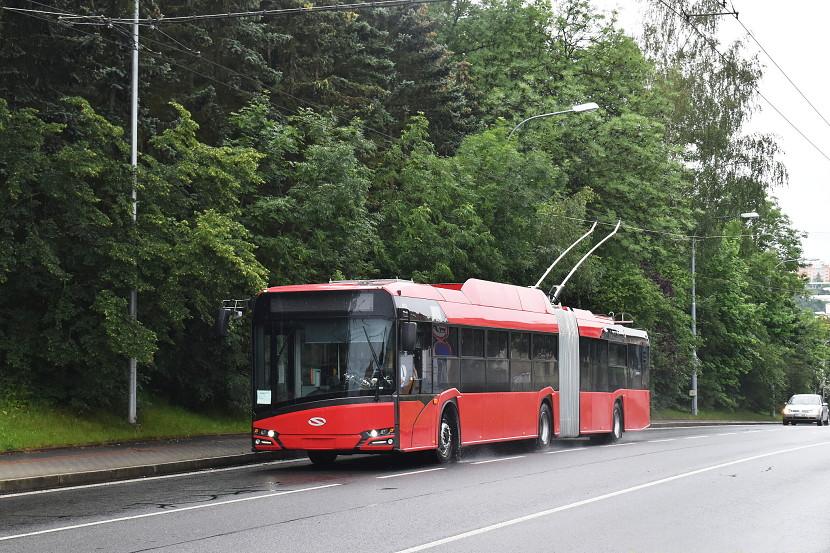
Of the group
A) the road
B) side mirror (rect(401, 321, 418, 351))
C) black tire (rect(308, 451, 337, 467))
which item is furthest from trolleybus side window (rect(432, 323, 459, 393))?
black tire (rect(308, 451, 337, 467))

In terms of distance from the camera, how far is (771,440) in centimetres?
3225

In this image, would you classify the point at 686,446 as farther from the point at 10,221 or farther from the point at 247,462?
the point at 10,221

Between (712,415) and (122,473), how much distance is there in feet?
183

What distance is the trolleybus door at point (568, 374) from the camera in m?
27.1

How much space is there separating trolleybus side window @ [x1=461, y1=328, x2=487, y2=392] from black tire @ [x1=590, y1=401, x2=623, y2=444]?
9376 mm

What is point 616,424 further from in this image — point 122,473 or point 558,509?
point 558,509

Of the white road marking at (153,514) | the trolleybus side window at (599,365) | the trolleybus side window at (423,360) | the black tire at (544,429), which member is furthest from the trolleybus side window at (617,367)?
the white road marking at (153,514)

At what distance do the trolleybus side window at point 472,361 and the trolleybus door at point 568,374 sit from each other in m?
5.07

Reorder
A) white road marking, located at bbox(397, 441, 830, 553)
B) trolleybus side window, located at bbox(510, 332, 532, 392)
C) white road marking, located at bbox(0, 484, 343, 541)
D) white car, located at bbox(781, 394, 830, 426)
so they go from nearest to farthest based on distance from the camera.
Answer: white road marking, located at bbox(397, 441, 830, 553) < white road marking, located at bbox(0, 484, 343, 541) < trolleybus side window, located at bbox(510, 332, 532, 392) < white car, located at bbox(781, 394, 830, 426)

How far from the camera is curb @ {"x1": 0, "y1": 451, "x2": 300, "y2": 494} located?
54.1 ft

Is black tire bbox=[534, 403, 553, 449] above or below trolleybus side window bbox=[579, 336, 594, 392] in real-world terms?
below

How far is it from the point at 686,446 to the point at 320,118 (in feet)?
38.0

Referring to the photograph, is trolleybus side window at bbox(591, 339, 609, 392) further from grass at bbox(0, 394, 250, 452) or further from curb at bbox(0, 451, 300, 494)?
curb at bbox(0, 451, 300, 494)

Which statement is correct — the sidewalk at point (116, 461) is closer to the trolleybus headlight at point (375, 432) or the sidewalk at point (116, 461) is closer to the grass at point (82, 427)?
the grass at point (82, 427)
